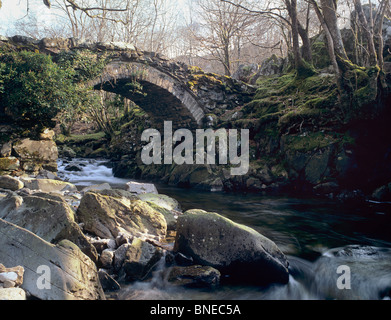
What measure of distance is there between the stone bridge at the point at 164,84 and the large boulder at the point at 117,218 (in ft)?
21.7

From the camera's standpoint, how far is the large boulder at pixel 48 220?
3.11 meters

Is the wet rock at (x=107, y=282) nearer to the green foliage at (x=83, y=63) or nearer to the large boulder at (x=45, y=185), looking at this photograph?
the large boulder at (x=45, y=185)

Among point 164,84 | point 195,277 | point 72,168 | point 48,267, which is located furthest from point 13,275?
point 72,168

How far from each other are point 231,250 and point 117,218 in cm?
182

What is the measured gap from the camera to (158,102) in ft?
43.3

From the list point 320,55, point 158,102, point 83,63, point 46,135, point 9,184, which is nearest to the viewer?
point 9,184

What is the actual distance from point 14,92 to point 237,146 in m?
7.43

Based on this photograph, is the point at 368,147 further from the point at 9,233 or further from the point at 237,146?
the point at 9,233

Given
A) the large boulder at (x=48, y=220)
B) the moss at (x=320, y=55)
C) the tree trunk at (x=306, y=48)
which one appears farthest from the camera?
the moss at (x=320, y=55)

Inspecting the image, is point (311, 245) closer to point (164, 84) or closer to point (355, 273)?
point (355, 273)

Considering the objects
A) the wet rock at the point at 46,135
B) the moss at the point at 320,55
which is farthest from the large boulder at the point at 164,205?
the moss at the point at 320,55

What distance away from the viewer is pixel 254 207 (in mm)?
7086

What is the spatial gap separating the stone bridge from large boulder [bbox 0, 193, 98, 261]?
660cm

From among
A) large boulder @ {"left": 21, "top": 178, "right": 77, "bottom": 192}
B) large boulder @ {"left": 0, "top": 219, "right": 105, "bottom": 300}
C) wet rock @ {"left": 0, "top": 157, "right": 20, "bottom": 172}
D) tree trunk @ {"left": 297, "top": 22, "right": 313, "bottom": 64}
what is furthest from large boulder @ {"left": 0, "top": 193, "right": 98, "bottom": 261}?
tree trunk @ {"left": 297, "top": 22, "right": 313, "bottom": 64}
